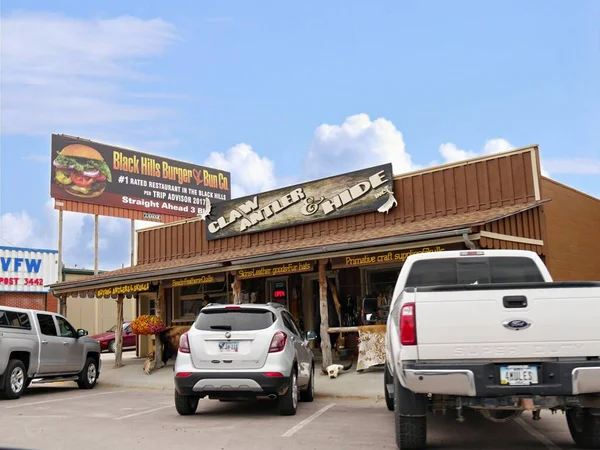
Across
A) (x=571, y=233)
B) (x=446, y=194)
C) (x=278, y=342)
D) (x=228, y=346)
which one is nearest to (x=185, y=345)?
(x=228, y=346)

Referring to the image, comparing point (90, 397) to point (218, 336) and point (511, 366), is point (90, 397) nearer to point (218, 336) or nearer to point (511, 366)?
point (218, 336)

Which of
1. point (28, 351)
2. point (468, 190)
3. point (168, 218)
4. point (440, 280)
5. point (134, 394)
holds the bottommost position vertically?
point (134, 394)

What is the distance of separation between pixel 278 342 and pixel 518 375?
14.0 ft

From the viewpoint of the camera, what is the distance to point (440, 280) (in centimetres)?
784

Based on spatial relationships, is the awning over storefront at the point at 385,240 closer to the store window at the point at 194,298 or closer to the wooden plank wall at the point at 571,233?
the wooden plank wall at the point at 571,233

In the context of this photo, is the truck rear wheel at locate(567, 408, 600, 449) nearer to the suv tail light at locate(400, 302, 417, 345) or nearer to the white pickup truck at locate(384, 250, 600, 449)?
the white pickup truck at locate(384, 250, 600, 449)

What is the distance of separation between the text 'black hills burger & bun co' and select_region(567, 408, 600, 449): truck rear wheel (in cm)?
3001

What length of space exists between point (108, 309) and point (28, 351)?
2525cm

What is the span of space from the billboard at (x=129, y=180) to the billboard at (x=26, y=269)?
352 cm

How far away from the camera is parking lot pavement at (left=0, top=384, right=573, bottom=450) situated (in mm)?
7094

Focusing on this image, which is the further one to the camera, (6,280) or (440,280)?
(6,280)

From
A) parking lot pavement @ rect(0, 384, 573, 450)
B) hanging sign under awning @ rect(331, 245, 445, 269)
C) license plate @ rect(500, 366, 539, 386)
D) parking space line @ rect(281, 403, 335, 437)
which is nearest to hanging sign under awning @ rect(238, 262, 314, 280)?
hanging sign under awning @ rect(331, 245, 445, 269)

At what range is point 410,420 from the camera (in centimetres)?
614

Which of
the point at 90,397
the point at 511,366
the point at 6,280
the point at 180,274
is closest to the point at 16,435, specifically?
the point at 90,397
